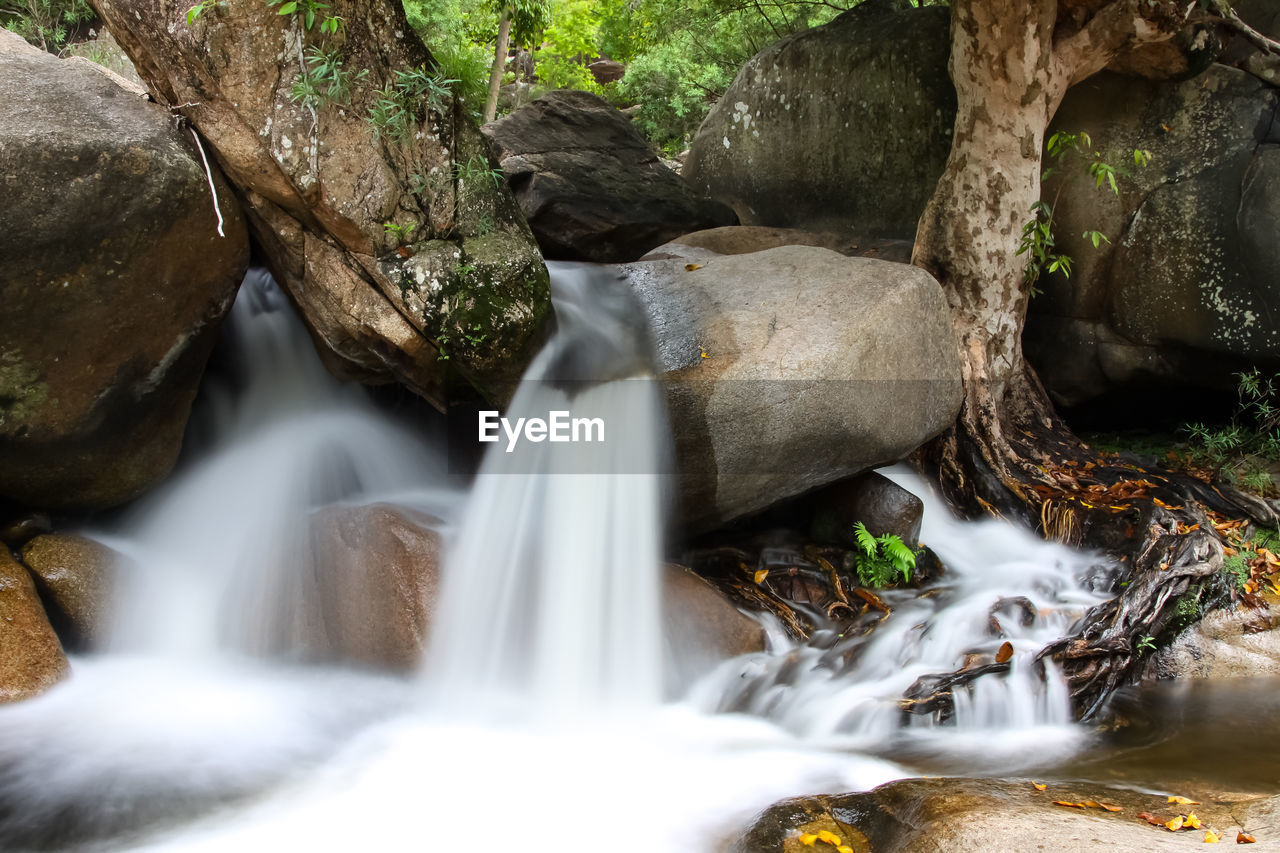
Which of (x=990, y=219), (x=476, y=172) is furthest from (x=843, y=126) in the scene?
(x=476, y=172)

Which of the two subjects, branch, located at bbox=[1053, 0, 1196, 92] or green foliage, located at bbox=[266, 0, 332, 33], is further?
branch, located at bbox=[1053, 0, 1196, 92]

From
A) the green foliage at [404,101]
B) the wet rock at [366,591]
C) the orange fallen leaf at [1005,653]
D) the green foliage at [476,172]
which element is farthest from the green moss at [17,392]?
the orange fallen leaf at [1005,653]

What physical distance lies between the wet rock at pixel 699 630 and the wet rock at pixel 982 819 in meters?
1.40

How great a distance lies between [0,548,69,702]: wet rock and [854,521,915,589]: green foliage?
166 inches

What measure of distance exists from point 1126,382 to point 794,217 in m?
3.22

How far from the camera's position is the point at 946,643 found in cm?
487

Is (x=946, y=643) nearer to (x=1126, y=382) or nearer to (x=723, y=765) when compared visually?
(x=723, y=765)

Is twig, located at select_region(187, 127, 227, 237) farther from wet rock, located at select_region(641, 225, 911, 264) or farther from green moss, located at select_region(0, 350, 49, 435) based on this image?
wet rock, located at select_region(641, 225, 911, 264)

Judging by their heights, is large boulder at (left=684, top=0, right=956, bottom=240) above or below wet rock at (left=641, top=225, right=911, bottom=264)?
above

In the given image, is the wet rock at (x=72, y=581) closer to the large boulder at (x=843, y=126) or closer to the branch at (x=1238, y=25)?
the large boulder at (x=843, y=126)

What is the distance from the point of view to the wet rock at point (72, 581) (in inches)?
181

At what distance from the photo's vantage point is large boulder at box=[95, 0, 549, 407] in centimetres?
448

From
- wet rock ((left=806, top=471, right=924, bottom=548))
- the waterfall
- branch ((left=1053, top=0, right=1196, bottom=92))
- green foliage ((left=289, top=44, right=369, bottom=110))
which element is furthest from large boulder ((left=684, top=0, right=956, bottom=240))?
green foliage ((left=289, top=44, right=369, bottom=110))

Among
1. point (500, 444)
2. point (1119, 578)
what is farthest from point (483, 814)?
point (1119, 578)
